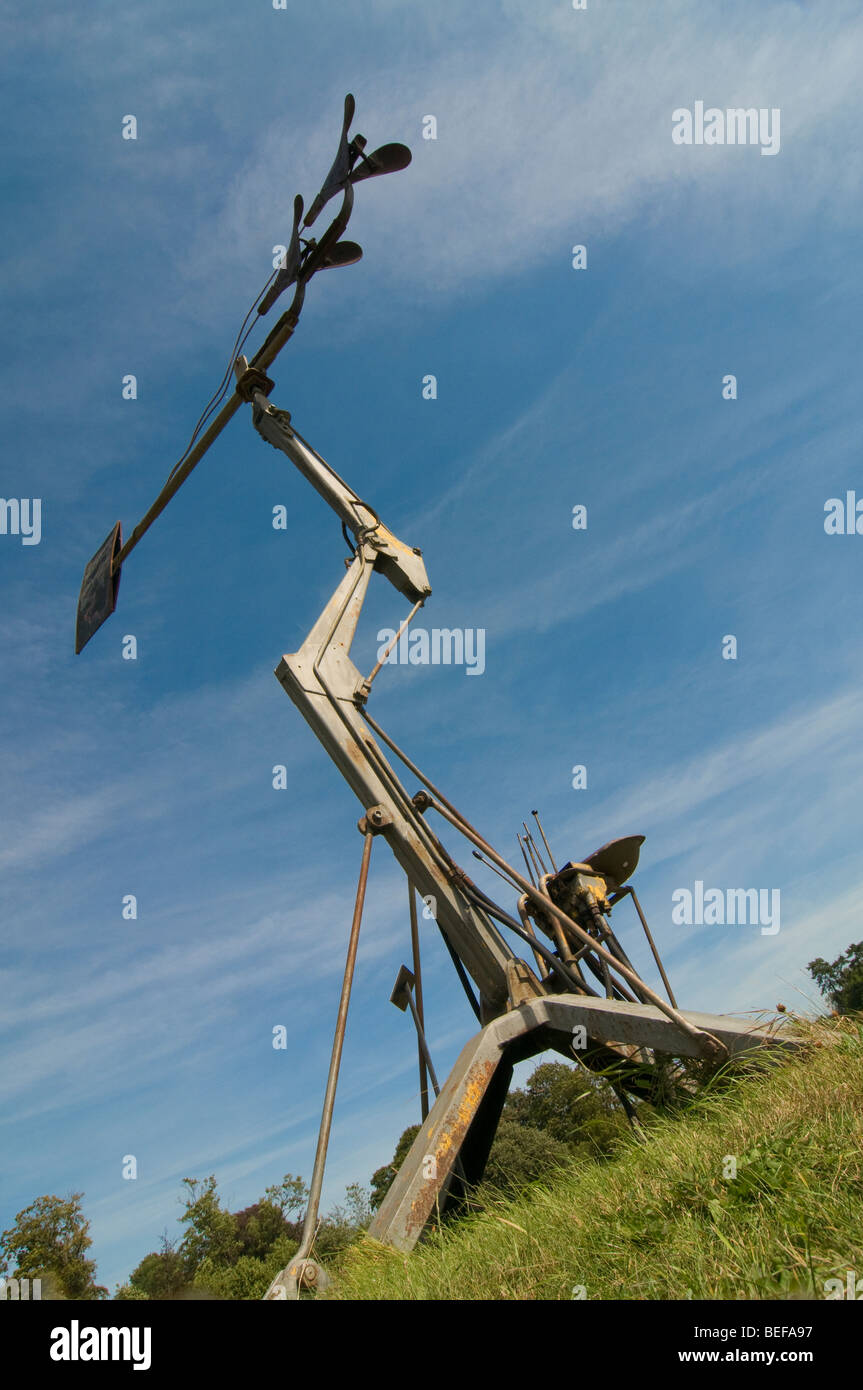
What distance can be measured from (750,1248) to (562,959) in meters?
3.42

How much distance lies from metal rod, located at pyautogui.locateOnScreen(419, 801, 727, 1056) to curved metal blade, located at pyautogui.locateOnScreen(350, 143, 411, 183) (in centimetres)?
607

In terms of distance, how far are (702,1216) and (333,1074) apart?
272cm

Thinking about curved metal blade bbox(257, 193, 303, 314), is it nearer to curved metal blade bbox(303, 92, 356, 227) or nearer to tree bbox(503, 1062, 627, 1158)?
curved metal blade bbox(303, 92, 356, 227)

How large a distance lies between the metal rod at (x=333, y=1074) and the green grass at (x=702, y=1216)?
0.92 feet

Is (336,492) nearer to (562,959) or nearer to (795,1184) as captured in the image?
(562,959)

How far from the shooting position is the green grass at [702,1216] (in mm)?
2375

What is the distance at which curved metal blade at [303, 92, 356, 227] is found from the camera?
7297 millimetres

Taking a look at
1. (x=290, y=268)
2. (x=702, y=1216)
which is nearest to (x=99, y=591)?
(x=290, y=268)

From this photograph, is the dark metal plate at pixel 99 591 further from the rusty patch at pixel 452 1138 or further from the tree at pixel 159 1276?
the tree at pixel 159 1276

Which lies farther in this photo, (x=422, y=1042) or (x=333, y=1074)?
(x=422, y=1042)

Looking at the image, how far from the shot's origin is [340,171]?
24.5 feet

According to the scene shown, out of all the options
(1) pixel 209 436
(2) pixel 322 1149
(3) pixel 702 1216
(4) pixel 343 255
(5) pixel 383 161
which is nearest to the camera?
(3) pixel 702 1216

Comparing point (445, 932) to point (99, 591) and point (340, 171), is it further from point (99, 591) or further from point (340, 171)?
point (340, 171)
